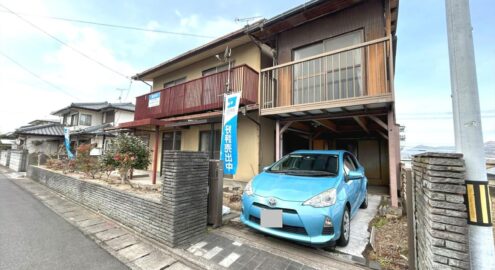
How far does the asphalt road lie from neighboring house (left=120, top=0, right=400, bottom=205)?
3434mm

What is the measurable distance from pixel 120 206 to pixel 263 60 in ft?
21.8

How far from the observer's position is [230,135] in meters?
4.83

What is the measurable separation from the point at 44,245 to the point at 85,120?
21.3m

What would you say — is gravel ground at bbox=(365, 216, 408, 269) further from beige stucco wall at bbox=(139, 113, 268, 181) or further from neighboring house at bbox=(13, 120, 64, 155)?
neighboring house at bbox=(13, 120, 64, 155)

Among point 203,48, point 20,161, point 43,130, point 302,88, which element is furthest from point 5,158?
point 302,88

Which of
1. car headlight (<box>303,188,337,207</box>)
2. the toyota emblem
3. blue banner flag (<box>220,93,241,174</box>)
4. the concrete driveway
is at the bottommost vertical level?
the concrete driveway

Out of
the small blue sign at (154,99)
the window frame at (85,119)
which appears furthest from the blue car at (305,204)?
the window frame at (85,119)

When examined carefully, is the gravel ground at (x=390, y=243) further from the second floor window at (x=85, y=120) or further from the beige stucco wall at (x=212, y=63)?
the second floor window at (x=85, y=120)

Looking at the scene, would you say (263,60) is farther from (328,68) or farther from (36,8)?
(36,8)

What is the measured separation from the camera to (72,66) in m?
11.8

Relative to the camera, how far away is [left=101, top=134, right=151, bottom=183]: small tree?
5918 millimetres

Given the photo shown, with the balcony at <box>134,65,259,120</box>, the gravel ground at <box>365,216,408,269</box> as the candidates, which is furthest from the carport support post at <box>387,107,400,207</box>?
the balcony at <box>134,65,259,120</box>

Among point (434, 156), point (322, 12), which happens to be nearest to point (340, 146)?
point (322, 12)

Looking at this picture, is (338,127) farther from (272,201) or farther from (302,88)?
(272,201)
